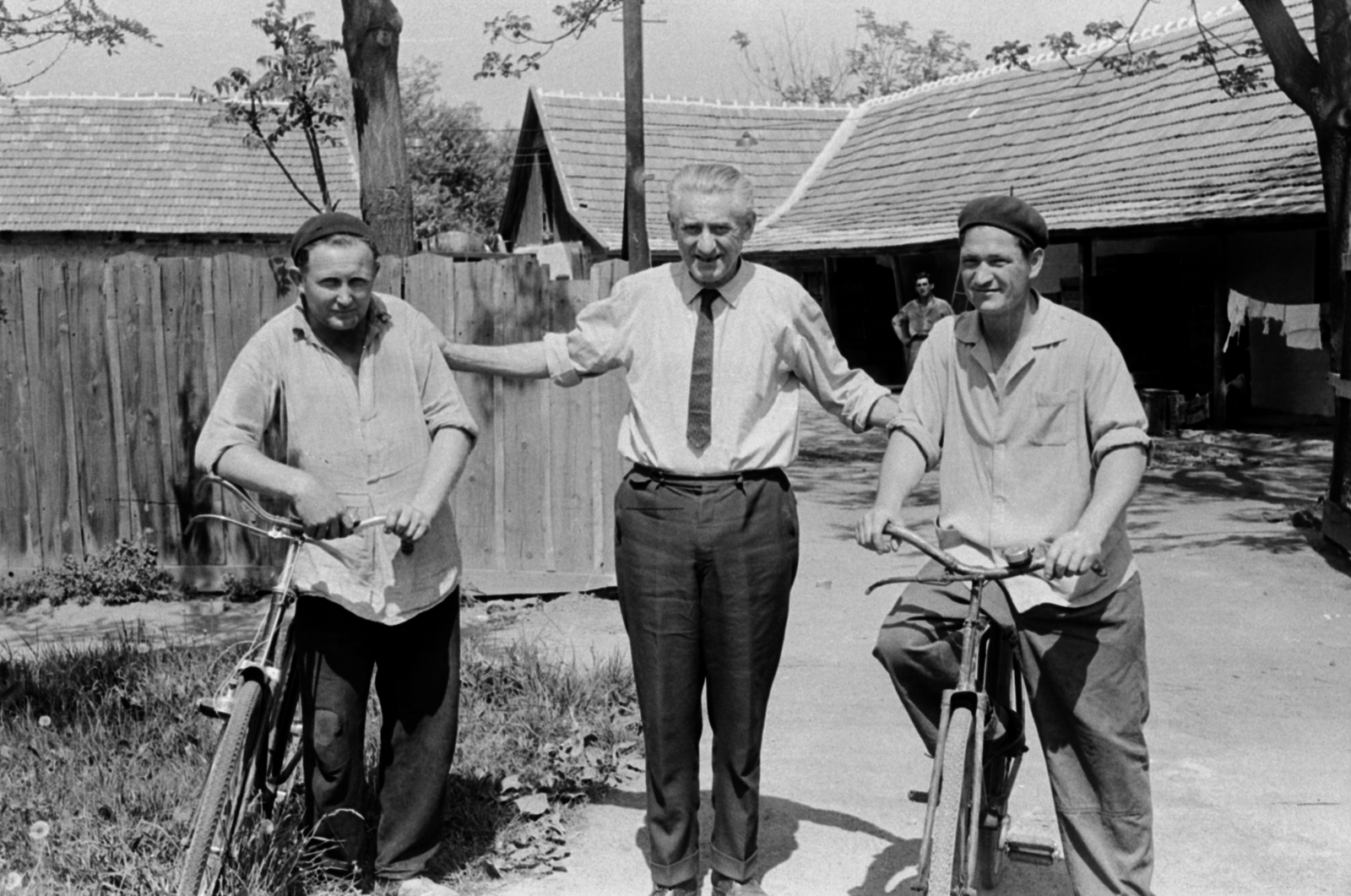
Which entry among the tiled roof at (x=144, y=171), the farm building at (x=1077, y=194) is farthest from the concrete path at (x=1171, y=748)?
the tiled roof at (x=144, y=171)

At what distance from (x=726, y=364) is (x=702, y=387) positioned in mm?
97

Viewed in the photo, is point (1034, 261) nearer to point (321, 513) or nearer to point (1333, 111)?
point (321, 513)

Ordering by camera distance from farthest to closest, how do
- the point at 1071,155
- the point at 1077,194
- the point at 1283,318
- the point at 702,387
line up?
the point at 1071,155 → the point at 1077,194 → the point at 1283,318 → the point at 702,387

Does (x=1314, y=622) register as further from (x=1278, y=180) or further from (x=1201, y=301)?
(x=1201, y=301)

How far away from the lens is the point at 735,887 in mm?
4289

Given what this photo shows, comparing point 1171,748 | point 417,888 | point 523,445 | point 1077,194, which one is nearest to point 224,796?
point 417,888

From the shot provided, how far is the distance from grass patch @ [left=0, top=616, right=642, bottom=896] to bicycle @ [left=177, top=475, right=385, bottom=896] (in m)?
0.17

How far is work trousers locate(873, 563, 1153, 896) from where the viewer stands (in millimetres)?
3809

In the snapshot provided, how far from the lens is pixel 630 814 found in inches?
201

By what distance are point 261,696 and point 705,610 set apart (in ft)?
4.03

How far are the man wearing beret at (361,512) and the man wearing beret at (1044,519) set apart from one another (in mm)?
1275

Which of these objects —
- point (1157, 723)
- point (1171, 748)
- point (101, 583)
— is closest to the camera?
point (1171, 748)

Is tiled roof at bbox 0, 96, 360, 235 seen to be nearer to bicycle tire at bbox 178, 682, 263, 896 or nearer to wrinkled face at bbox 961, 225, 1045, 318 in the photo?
bicycle tire at bbox 178, 682, 263, 896

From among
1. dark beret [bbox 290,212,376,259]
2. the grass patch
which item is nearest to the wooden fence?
the grass patch
